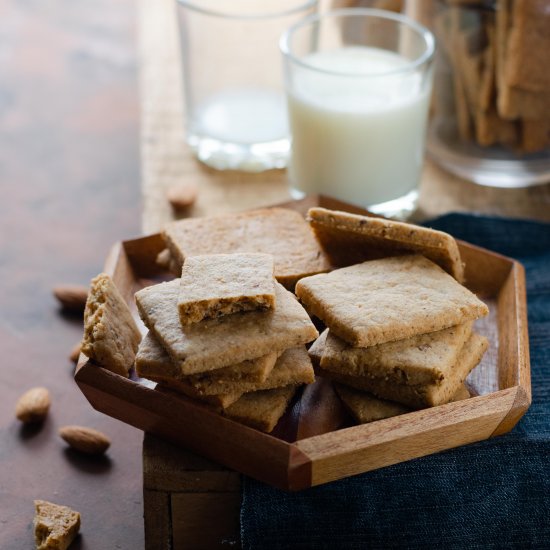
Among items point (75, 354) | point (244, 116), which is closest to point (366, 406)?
point (75, 354)

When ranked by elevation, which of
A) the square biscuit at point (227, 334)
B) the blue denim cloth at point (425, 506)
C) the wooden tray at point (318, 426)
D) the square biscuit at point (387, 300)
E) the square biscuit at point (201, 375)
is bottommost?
the blue denim cloth at point (425, 506)

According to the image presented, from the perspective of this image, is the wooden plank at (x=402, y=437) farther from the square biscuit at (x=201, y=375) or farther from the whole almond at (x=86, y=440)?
the whole almond at (x=86, y=440)

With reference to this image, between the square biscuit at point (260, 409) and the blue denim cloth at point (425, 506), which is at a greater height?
the square biscuit at point (260, 409)

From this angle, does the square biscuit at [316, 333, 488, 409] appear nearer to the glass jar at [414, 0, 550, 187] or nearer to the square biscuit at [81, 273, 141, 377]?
the square biscuit at [81, 273, 141, 377]

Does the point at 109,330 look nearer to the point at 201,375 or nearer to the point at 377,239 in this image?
the point at 201,375

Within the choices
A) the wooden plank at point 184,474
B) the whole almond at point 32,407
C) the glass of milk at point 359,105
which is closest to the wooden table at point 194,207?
the wooden plank at point 184,474

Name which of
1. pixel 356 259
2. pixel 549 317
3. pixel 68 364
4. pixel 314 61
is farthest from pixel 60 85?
pixel 549 317
